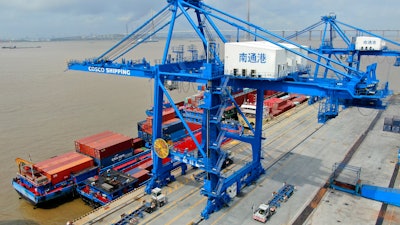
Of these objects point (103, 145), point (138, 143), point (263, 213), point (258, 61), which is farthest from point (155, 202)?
point (138, 143)

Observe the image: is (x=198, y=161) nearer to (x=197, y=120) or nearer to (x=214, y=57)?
(x=197, y=120)

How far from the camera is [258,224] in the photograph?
17.9 m

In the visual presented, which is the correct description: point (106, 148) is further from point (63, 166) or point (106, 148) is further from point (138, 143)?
point (138, 143)

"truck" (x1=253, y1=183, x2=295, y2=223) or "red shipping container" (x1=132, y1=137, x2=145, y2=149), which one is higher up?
"red shipping container" (x1=132, y1=137, x2=145, y2=149)

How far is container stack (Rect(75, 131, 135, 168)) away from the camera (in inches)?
997

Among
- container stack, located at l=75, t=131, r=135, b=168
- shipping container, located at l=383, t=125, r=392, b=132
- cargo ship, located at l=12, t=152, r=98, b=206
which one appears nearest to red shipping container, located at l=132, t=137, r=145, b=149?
container stack, located at l=75, t=131, r=135, b=168

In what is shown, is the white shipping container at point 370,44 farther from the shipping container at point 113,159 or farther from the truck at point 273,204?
the shipping container at point 113,159

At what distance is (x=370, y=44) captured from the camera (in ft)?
138

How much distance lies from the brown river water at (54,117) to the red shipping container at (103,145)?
398 centimetres

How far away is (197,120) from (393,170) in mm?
16856

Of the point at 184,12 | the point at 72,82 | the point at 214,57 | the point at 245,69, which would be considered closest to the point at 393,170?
the point at 245,69

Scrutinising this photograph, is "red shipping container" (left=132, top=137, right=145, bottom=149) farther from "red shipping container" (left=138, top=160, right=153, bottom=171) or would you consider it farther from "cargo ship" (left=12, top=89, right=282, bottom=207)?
"red shipping container" (left=138, top=160, right=153, bottom=171)

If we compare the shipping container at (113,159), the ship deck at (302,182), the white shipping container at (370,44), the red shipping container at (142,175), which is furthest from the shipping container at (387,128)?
the shipping container at (113,159)

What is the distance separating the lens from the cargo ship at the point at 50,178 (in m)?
22.1
